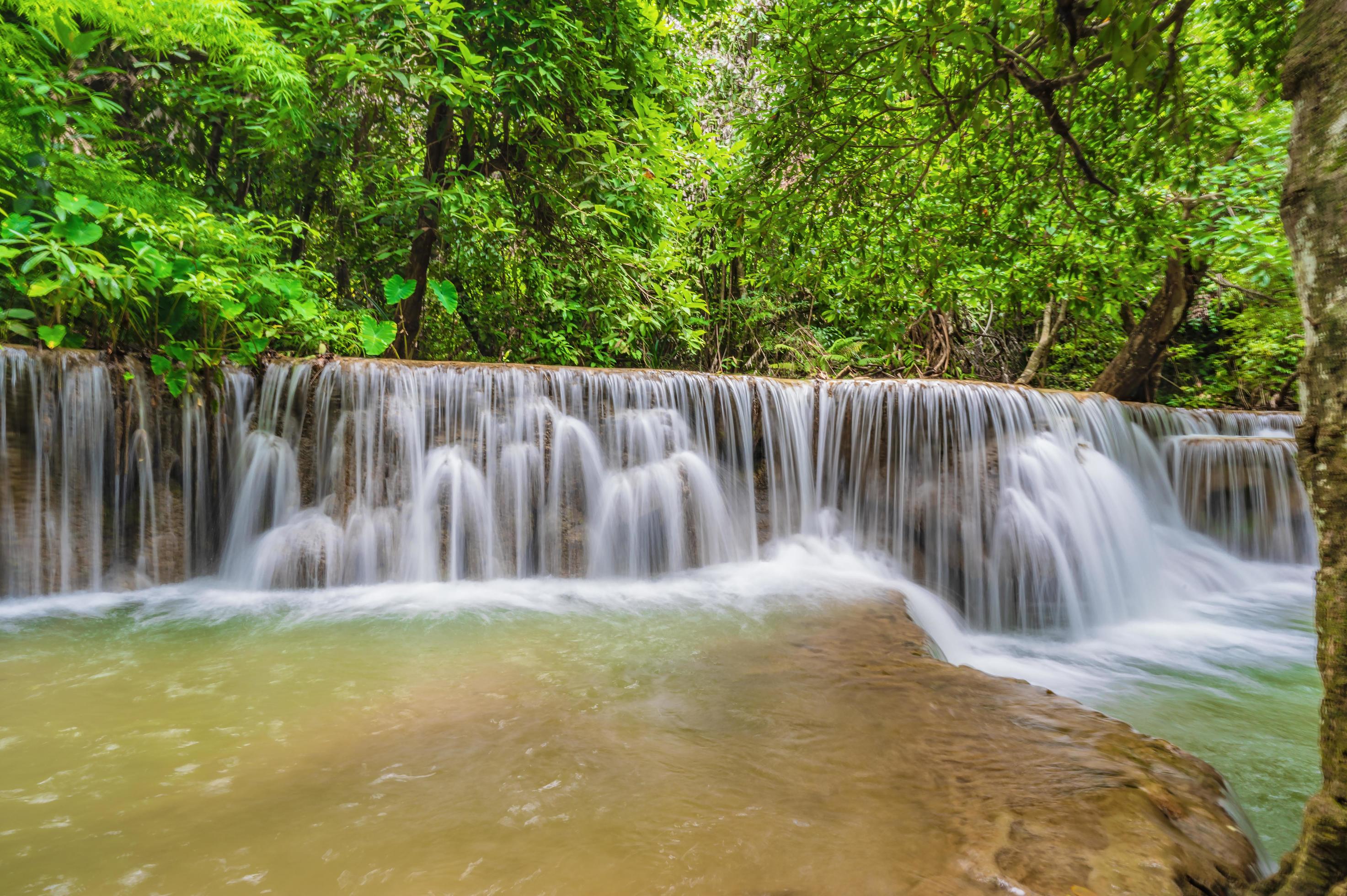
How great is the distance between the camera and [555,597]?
4980 mm

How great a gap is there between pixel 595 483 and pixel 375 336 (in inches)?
115

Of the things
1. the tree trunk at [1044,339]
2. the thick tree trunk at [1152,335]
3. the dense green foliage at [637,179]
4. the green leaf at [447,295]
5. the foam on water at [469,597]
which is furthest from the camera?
the tree trunk at [1044,339]

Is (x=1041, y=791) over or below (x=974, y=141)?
below

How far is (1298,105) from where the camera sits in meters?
1.39

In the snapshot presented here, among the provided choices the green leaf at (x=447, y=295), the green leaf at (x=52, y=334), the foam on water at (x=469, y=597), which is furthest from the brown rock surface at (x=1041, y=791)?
the green leaf at (x=447, y=295)

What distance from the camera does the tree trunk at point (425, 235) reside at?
7.13 meters

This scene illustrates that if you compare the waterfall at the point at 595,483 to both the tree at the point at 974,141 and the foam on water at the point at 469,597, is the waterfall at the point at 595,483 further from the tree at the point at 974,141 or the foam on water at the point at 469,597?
the tree at the point at 974,141

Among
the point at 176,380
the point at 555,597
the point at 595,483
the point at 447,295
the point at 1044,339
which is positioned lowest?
the point at 555,597

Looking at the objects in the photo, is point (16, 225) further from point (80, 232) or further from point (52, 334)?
point (52, 334)

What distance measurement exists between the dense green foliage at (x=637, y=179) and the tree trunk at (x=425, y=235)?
40 millimetres

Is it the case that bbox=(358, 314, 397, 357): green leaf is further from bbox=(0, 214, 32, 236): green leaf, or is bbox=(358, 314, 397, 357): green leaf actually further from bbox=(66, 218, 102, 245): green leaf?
bbox=(0, 214, 32, 236): green leaf

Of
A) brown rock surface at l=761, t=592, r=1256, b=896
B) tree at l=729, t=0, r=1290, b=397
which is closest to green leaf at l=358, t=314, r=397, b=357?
tree at l=729, t=0, r=1290, b=397

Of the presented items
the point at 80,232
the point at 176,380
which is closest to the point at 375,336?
the point at 176,380

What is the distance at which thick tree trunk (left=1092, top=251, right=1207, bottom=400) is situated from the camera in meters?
8.57
